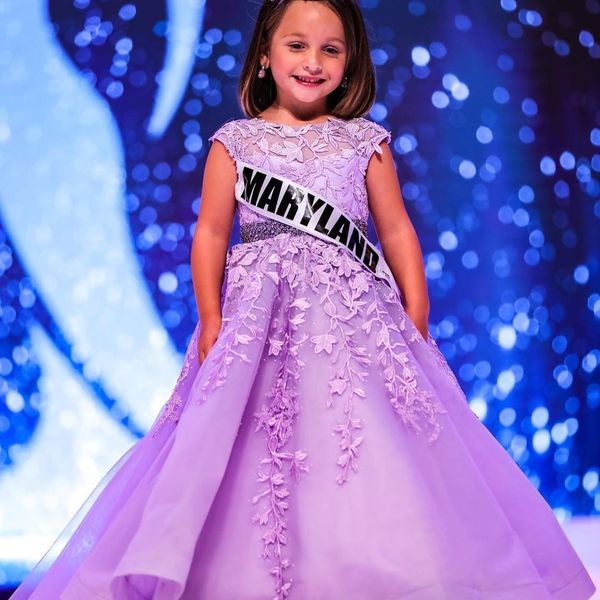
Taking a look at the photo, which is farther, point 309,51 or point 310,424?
point 309,51

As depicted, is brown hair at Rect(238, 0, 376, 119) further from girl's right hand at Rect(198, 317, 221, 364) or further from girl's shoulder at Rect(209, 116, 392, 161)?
girl's right hand at Rect(198, 317, 221, 364)

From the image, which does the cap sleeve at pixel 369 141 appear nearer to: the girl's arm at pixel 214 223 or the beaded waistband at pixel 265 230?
the beaded waistband at pixel 265 230

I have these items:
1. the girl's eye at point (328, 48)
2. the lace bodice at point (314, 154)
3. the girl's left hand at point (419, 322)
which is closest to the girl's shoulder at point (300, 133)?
the lace bodice at point (314, 154)

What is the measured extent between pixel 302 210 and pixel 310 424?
1.12ft

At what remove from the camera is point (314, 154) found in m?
1.42

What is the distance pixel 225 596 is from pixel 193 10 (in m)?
1.54

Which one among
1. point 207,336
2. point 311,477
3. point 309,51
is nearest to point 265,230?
point 207,336

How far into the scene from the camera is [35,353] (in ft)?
7.26

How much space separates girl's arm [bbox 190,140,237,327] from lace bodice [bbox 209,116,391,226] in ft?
0.07

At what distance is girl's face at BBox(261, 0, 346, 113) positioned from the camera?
1459mm

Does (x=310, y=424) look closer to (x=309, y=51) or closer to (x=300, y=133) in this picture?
(x=300, y=133)

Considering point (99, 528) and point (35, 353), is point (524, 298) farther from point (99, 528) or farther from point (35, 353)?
point (99, 528)

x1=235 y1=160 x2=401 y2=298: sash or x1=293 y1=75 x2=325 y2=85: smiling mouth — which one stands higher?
x1=293 y1=75 x2=325 y2=85: smiling mouth

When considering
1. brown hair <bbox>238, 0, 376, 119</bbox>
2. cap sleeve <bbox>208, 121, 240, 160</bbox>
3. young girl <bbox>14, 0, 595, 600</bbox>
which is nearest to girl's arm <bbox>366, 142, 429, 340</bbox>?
young girl <bbox>14, 0, 595, 600</bbox>
